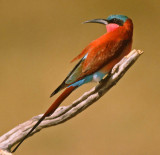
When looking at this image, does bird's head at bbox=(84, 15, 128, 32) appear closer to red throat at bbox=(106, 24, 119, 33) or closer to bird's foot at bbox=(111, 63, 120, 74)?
red throat at bbox=(106, 24, 119, 33)

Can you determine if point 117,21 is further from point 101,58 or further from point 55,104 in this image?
point 55,104

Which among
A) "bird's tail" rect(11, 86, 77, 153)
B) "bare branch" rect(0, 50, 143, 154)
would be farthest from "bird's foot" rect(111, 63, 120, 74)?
"bird's tail" rect(11, 86, 77, 153)

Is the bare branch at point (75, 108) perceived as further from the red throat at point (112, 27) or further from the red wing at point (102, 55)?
the red throat at point (112, 27)

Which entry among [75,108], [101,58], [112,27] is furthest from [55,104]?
[112,27]

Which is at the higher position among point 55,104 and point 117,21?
point 117,21

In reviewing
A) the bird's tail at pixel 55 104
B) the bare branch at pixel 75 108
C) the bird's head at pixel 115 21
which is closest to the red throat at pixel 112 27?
the bird's head at pixel 115 21

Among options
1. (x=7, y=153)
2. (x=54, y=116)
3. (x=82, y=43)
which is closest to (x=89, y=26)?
(x=82, y=43)

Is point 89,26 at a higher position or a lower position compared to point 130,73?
higher

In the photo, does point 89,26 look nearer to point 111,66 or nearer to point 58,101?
point 111,66

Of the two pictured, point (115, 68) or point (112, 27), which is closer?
point (115, 68)
